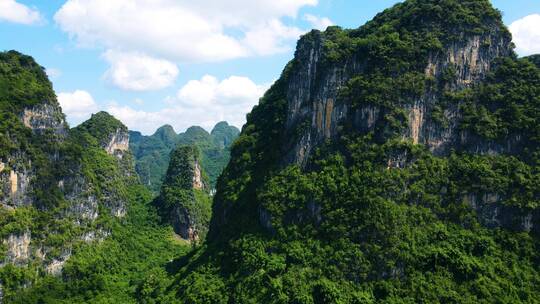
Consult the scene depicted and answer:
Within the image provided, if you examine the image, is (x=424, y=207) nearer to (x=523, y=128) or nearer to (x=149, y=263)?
(x=523, y=128)

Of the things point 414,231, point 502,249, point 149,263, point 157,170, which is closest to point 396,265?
point 414,231

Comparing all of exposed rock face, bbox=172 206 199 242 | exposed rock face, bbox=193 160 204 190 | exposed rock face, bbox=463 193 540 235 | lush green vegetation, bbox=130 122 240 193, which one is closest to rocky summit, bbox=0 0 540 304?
exposed rock face, bbox=463 193 540 235

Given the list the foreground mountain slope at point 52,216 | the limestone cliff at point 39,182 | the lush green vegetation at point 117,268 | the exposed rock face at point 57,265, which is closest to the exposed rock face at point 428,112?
the lush green vegetation at point 117,268

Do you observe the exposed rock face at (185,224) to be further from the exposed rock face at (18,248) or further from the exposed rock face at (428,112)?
the exposed rock face at (428,112)

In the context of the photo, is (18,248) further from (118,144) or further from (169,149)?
(169,149)

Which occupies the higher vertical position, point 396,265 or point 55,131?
point 55,131

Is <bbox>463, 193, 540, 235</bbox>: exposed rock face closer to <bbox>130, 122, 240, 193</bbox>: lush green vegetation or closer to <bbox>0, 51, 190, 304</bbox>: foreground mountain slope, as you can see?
<bbox>0, 51, 190, 304</bbox>: foreground mountain slope
